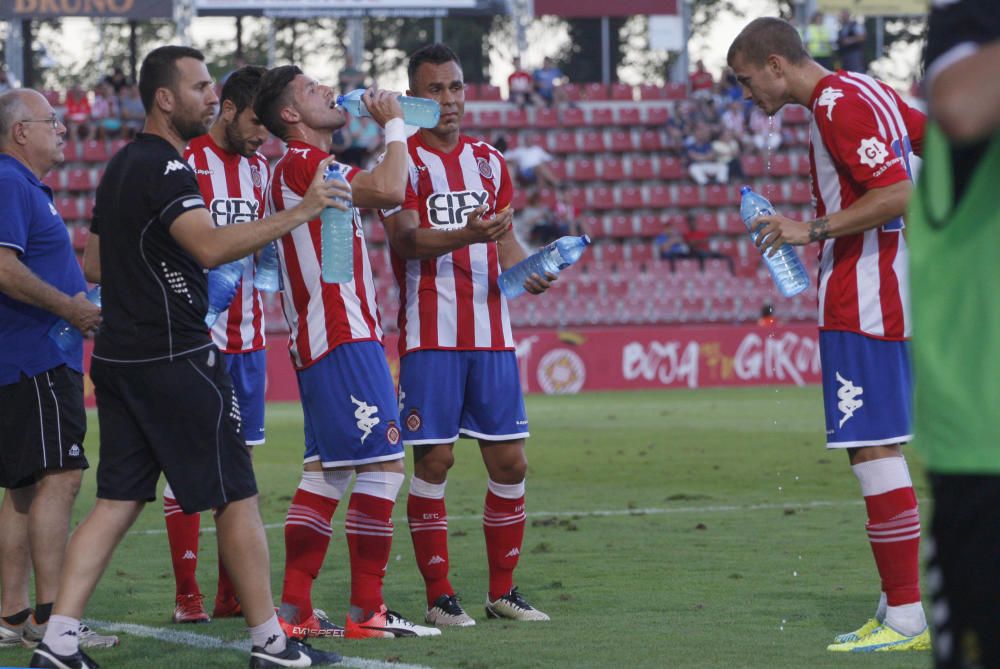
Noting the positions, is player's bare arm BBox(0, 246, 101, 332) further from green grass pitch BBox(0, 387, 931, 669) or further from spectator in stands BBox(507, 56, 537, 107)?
spectator in stands BBox(507, 56, 537, 107)

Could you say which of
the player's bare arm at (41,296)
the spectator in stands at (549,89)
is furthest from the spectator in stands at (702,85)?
the player's bare arm at (41,296)

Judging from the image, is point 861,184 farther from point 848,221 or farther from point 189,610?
point 189,610

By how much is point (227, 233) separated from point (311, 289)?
3.69 feet

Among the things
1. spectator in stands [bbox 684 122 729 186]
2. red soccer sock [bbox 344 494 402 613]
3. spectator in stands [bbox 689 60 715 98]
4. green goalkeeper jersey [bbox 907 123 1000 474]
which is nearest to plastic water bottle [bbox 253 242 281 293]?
red soccer sock [bbox 344 494 402 613]

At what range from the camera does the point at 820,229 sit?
5355mm

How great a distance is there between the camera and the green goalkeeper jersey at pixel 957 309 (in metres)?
2.47

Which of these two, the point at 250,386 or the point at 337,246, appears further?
the point at 250,386

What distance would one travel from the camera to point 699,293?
26859 mm

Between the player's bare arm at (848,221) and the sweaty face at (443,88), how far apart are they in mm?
1756

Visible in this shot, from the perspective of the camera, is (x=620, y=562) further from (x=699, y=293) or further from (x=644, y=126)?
(x=644, y=126)

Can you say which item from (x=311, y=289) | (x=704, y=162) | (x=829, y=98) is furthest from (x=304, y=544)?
(x=704, y=162)

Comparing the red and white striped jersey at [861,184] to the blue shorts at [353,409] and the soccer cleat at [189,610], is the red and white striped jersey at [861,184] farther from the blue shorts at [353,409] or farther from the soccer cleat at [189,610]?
the soccer cleat at [189,610]

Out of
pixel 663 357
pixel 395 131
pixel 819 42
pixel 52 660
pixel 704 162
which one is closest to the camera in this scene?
pixel 52 660

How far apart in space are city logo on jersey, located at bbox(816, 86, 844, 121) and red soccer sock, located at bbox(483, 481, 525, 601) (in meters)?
2.21
